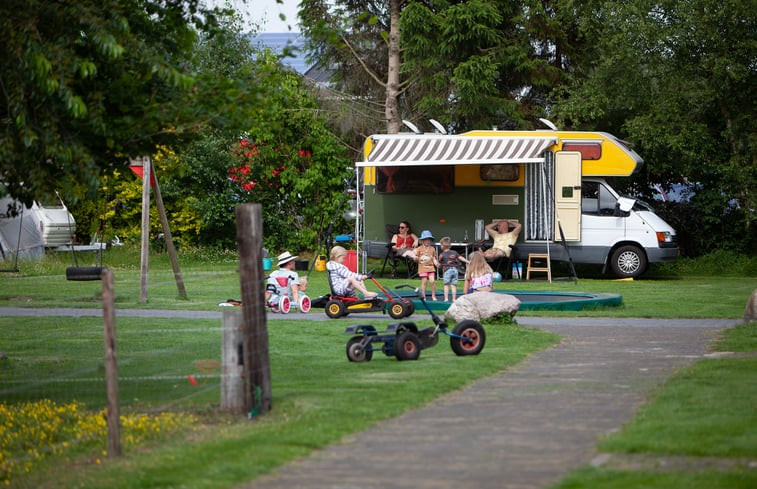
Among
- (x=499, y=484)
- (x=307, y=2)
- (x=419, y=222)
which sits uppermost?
(x=307, y=2)

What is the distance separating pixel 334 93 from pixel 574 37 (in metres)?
6.77

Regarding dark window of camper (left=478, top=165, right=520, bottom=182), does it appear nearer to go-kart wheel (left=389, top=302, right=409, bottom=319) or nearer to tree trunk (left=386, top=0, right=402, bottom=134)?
tree trunk (left=386, top=0, right=402, bottom=134)

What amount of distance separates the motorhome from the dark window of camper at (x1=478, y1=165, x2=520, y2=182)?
2 centimetres

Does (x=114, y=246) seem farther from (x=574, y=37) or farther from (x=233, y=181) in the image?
(x=574, y=37)

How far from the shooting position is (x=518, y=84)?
33.3m

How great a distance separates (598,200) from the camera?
26.0 meters

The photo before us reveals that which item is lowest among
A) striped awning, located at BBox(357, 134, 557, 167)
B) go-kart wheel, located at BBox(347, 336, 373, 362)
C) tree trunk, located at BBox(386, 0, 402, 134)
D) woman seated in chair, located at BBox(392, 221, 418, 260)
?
go-kart wheel, located at BBox(347, 336, 373, 362)

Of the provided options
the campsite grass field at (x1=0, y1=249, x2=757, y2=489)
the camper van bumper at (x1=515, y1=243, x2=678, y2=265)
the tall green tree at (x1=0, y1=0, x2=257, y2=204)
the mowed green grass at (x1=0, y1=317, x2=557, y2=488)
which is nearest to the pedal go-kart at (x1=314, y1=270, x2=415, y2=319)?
the campsite grass field at (x1=0, y1=249, x2=757, y2=489)

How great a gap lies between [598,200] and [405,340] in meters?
14.7

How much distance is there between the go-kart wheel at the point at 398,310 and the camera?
55.6 feet

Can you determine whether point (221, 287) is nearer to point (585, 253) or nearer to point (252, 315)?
→ point (585, 253)

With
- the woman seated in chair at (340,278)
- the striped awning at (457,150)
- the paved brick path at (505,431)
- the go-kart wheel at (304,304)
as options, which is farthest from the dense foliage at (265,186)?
the paved brick path at (505,431)

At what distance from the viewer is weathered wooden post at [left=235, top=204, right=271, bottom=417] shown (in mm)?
9172

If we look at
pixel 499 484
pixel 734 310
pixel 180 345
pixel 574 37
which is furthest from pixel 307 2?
pixel 499 484
